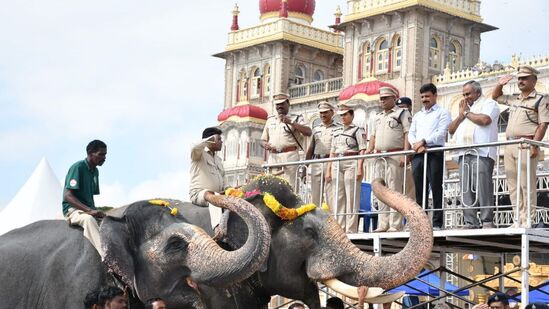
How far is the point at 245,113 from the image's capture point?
5634 cm

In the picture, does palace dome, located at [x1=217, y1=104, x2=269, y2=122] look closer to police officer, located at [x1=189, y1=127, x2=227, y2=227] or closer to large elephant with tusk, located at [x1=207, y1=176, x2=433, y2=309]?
police officer, located at [x1=189, y1=127, x2=227, y2=227]

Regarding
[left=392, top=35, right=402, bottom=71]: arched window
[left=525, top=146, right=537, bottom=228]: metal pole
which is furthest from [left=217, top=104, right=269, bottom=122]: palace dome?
[left=525, top=146, right=537, bottom=228]: metal pole

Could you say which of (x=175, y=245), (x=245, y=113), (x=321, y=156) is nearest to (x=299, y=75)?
(x=245, y=113)

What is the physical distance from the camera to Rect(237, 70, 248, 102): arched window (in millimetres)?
59625

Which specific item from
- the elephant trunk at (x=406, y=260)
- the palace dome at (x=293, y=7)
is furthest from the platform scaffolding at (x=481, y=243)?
the palace dome at (x=293, y=7)

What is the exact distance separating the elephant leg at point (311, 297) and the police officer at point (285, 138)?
135 inches

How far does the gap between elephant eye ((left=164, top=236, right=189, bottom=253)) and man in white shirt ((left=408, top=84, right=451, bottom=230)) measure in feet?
12.2

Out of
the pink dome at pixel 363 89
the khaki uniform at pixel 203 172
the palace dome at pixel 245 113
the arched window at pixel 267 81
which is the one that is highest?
the arched window at pixel 267 81

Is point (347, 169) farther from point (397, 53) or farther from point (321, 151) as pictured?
point (397, 53)

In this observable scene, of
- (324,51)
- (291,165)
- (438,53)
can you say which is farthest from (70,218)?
(324,51)

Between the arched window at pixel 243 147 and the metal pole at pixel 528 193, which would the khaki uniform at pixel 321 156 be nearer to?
the metal pole at pixel 528 193

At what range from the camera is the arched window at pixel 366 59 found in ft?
170

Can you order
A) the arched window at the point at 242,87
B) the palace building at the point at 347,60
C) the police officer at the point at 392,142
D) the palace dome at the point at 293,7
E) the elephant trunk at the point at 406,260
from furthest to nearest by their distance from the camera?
1. the arched window at the point at 242,87
2. the palace dome at the point at 293,7
3. the palace building at the point at 347,60
4. the police officer at the point at 392,142
5. the elephant trunk at the point at 406,260

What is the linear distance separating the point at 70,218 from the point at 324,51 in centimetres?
5035
